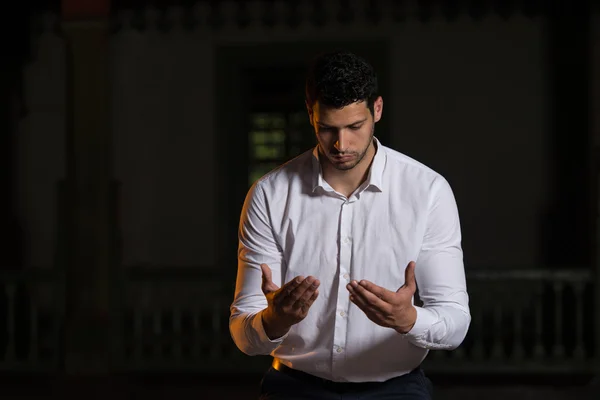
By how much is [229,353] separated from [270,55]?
3083 mm

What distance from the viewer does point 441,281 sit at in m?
2.81

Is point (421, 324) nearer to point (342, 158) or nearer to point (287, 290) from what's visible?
point (287, 290)

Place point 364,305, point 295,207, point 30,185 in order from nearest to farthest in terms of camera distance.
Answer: point 364,305 < point 295,207 < point 30,185

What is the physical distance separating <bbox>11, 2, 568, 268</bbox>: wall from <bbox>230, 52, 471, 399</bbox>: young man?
646 centimetres

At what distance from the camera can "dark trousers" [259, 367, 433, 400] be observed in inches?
115

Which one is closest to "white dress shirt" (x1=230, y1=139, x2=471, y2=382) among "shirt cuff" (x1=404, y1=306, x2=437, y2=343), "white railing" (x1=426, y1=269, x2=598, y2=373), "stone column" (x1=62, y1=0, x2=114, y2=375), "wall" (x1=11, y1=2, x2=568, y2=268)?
"shirt cuff" (x1=404, y1=306, x2=437, y2=343)

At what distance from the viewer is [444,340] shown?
2.76 meters

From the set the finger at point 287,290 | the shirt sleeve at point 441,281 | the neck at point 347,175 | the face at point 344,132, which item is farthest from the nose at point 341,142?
the finger at point 287,290

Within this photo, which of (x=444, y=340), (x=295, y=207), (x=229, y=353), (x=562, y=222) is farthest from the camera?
(x=562, y=222)

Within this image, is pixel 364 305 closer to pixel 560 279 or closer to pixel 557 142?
pixel 560 279

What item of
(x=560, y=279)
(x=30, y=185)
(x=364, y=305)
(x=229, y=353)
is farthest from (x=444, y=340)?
(x=30, y=185)

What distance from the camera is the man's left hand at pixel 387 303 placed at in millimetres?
2438

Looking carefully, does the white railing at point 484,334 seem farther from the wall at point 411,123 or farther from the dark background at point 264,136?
the wall at point 411,123

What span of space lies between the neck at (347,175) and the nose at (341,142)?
0.61 feet
